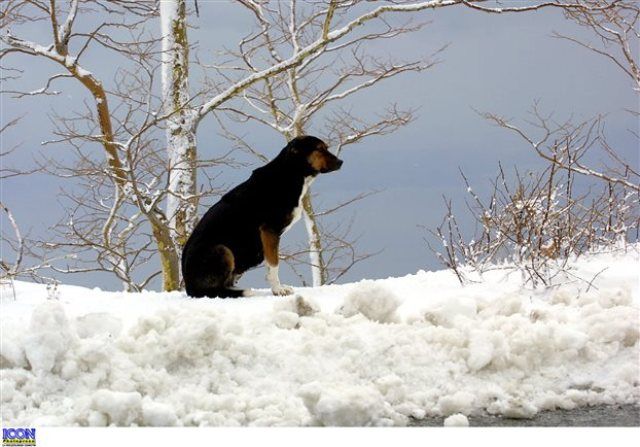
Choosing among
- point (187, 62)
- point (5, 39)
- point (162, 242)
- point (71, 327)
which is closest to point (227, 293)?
point (71, 327)

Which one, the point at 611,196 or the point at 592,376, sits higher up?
the point at 611,196

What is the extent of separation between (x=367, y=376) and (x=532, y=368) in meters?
1.12

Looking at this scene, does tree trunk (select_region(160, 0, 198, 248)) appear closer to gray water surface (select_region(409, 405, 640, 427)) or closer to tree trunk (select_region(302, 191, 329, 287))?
tree trunk (select_region(302, 191, 329, 287))

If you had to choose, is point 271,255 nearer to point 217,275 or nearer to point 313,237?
point 217,275

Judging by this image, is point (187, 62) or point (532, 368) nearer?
point (532, 368)

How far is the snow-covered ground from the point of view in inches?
171

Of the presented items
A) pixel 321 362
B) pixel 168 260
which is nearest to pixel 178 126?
pixel 168 260

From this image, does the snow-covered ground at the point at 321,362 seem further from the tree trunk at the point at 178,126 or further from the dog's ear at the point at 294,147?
the tree trunk at the point at 178,126

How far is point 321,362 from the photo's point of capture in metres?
4.99

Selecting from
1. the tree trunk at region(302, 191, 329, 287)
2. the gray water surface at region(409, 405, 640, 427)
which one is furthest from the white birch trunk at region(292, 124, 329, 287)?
the gray water surface at region(409, 405, 640, 427)

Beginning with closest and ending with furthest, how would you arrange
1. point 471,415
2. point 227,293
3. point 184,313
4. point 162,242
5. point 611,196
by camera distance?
point 471,415
point 184,313
point 227,293
point 611,196
point 162,242

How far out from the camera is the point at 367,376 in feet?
16.0

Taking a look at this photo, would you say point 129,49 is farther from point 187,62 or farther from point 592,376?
point 592,376

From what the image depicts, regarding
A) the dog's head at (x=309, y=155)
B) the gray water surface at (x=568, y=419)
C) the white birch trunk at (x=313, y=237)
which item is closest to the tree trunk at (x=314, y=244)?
the white birch trunk at (x=313, y=237)
